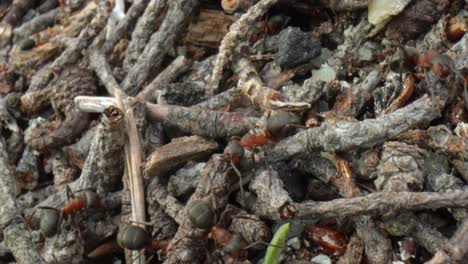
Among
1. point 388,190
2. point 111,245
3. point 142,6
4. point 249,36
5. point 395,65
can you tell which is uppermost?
point 142,6

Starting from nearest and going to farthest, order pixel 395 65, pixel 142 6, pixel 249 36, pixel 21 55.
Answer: pixel 395 65
pixel 249 36
pixel 142 6
pixel 21 55

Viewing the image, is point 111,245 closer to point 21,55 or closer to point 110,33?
point 110,33

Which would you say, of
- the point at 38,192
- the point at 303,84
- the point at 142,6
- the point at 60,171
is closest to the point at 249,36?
the point at 303,84

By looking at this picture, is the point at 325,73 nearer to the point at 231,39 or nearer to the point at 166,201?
the point at 231,39

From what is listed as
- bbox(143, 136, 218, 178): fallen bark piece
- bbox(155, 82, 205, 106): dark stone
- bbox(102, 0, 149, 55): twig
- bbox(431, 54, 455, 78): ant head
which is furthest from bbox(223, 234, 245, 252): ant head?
bbox(102, 0, 149, 55): twig

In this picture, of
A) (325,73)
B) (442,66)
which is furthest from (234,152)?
(442,66)

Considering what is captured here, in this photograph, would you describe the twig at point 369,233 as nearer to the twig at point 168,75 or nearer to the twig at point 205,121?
the twig at point 205,121
